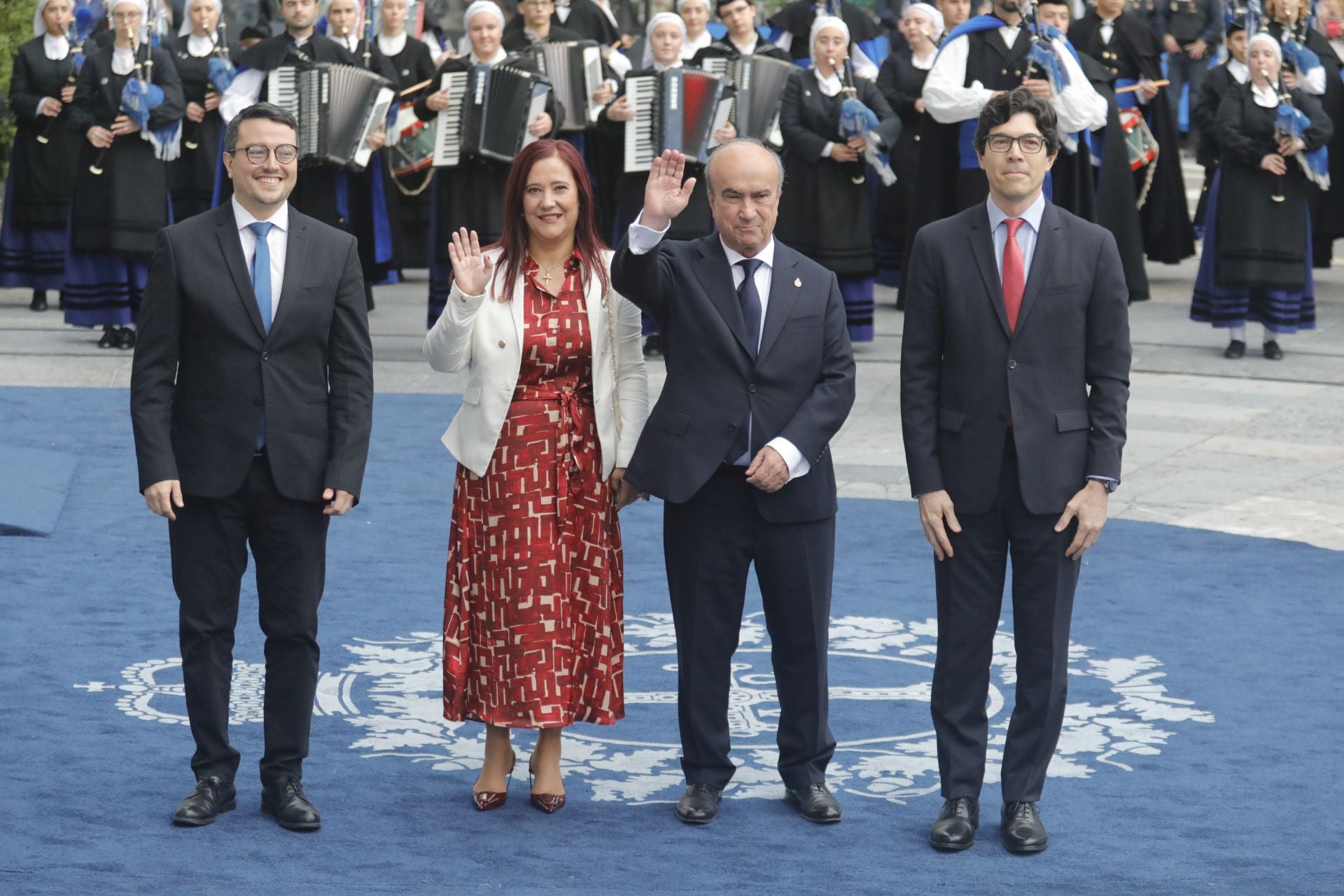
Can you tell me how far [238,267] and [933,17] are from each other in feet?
26.7

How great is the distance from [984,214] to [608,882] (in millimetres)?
1583

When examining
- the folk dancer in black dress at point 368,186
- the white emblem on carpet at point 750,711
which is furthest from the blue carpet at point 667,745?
the folk dancer in black dress at point 368,186

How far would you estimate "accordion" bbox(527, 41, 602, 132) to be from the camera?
10.3 m

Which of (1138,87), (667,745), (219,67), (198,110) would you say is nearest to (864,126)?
(1138,87)

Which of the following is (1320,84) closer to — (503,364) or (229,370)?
(503,364)

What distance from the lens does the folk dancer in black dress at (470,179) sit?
9969mm

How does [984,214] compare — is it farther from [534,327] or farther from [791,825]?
[791,825]

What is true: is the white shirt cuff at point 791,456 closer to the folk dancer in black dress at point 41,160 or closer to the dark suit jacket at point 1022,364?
the dark suit jacket at point 1022,364

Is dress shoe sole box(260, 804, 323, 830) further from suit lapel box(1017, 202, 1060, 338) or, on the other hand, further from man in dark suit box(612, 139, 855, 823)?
suit lapel box(1017, 202, 1060, 338)

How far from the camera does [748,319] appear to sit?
445 centimetres

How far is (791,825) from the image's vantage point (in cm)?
448

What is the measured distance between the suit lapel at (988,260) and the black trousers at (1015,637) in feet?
0.98

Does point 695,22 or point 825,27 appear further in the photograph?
point 695,22

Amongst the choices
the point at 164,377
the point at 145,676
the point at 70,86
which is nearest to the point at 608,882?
the point at 164,377
